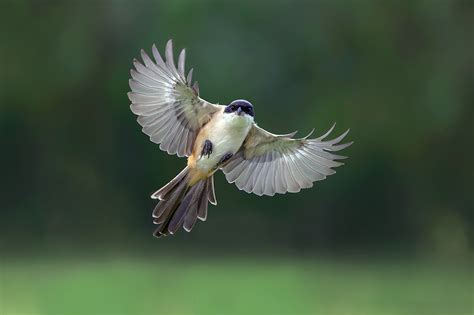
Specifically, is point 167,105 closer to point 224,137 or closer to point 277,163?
point 224,137

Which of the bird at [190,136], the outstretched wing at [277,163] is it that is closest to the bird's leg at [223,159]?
the bird at [190,136]

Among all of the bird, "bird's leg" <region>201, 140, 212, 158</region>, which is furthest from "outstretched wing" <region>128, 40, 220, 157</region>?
"bird's leg" <region>201, 140, 212, 158</region>

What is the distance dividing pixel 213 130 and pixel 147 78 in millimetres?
404

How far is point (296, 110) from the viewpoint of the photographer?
11516 millimetres

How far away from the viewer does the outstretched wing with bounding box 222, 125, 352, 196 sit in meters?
4.67

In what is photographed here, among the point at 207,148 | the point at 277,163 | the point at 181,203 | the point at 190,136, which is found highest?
the point at 277,163

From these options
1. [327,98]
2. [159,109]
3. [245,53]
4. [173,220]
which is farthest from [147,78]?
[327,98]

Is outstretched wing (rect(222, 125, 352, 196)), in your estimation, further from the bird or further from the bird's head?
the bird's head

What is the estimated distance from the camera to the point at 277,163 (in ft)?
15.6

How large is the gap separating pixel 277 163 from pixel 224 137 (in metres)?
0.57

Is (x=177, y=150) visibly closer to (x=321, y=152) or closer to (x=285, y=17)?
(x=321, y=152)

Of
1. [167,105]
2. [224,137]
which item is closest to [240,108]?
[224,137]

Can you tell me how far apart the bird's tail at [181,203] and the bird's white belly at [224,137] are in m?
0.12

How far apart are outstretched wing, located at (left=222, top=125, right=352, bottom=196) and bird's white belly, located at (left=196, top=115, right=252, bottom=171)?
30cm
